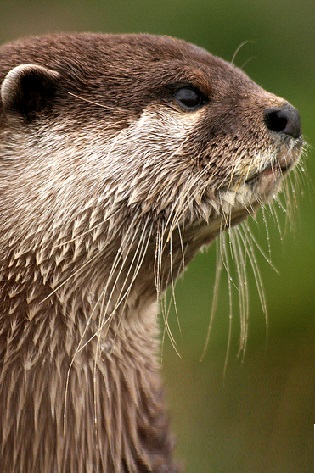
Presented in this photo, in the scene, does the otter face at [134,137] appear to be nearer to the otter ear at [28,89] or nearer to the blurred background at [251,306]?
the otter ear at [28,89]

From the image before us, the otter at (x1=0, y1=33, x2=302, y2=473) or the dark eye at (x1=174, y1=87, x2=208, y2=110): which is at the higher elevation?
the dark eye at (x1=174, y1=87, x2=208, y2=110)

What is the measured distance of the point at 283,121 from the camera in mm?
1966

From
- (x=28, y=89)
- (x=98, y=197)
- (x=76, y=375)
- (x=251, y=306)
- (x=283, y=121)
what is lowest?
(x=76, y=375)

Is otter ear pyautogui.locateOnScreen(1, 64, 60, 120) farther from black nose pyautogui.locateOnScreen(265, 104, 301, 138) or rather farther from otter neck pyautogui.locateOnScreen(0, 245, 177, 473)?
black nose pyautogui.locateOnScreen(265, 104, 301, 138)

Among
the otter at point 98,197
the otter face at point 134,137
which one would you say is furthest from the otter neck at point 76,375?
the otter face at point 134,137

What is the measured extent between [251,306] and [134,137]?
87.2 inches

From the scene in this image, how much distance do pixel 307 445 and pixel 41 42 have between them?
1462 mm

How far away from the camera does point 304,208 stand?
436cm

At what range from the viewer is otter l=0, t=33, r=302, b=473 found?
193cm

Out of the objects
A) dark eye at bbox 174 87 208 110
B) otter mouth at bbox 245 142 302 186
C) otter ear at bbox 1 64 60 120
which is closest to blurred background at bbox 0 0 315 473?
otter mouth at bbox 245 142 302 186

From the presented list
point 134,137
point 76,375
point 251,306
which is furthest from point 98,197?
point 251,306

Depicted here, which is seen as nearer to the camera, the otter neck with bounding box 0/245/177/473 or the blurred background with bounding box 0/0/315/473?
the otter neck with bounding box 0/245/177/473

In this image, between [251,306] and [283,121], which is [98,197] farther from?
[251,306]

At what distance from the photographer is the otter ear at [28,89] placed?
76.5 inches
